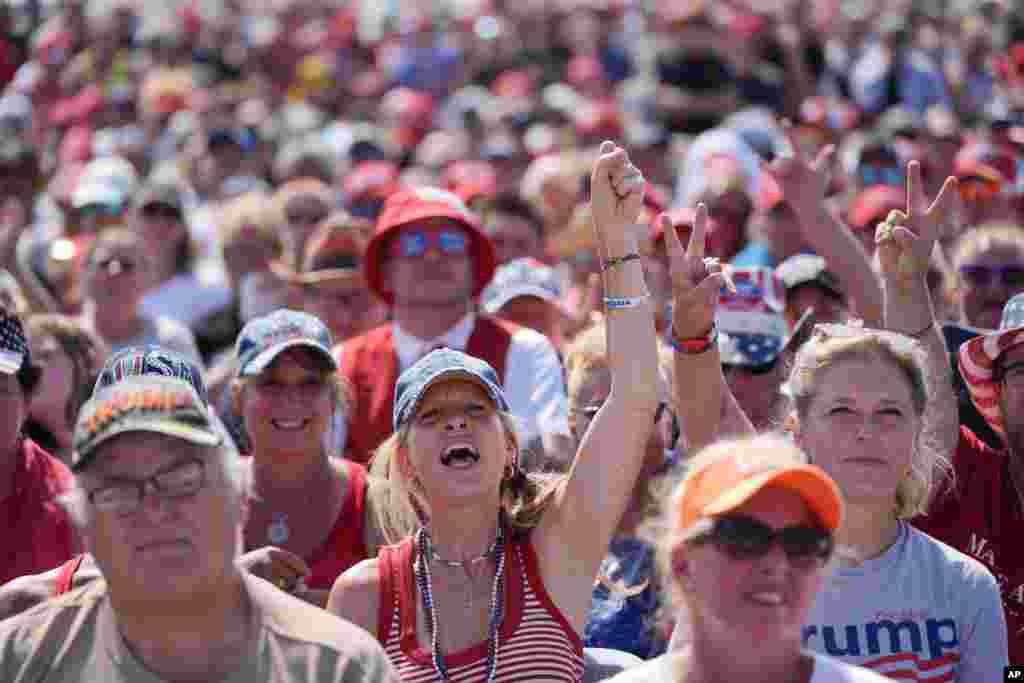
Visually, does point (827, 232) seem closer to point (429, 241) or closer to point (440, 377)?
point (429, 241)

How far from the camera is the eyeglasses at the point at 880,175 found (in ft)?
30.1

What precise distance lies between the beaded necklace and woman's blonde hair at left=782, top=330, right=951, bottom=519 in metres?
0.78

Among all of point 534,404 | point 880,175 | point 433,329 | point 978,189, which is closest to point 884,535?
point 534,404

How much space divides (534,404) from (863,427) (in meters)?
2.04

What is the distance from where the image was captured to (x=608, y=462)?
416 cm

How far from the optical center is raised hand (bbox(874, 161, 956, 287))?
4867 mm

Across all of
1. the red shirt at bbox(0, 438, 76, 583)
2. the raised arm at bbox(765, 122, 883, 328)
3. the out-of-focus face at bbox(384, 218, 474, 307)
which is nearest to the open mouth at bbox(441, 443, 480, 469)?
the red shirt at bbox(0, 438, 76, 583)

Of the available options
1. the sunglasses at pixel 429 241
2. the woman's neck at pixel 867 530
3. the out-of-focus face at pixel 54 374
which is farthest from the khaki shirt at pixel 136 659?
the sunglasses at pixel 429 241

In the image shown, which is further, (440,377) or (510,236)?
(510,236)

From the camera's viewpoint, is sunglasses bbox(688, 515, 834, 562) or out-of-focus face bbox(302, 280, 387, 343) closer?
sunglasses bbox(688, 515, 834, 562)

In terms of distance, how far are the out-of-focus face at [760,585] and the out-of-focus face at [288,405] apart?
2.35m

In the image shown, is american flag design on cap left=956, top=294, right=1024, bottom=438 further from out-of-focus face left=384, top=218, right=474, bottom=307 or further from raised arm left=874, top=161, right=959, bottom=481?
out-of-focus face left=384, top=218, right=474, bottom=307

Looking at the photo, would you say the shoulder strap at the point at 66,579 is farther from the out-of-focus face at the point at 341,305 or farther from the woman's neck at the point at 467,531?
the out-of-focus face at the point at 341,305

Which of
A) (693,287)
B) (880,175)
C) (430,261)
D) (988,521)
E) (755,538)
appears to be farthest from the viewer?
(880,175)
